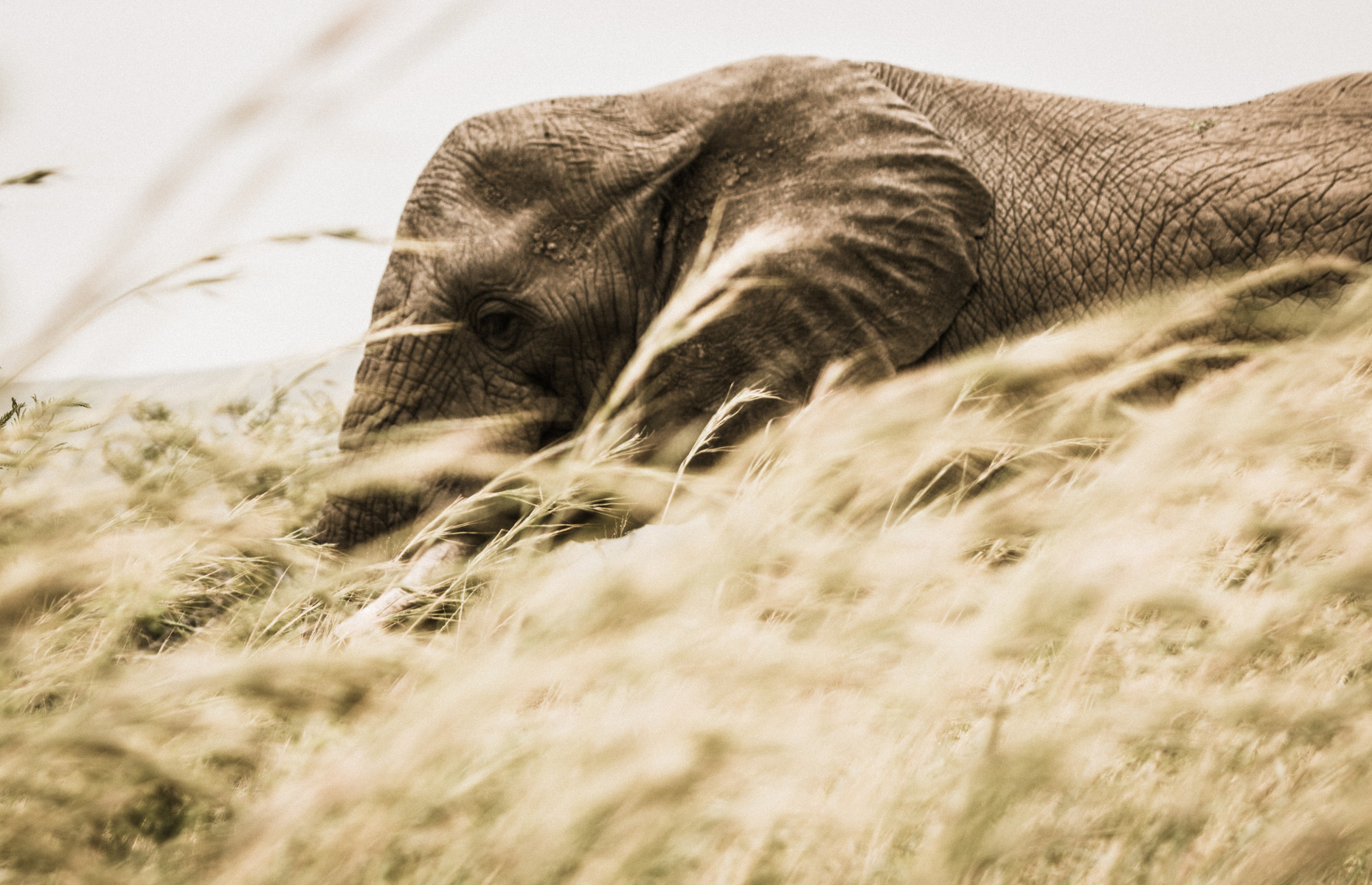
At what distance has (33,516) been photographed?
70 centimetres

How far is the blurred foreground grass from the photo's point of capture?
51 centimetres

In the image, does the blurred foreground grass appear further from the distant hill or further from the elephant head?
the elephant head

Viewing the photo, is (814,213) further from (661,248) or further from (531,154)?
(531,154)

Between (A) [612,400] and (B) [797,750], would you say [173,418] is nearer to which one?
(A) [612,400]

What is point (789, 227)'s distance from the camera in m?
2.47

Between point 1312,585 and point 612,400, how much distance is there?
57 centimetres

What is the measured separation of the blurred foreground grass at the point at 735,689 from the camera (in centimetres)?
51

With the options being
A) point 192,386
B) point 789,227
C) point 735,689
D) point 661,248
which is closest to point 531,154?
point 661,248

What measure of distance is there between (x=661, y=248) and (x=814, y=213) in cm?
46

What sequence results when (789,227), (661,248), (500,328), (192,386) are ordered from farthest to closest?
(661,248) → (500,328) → (789,227) → (192,386)

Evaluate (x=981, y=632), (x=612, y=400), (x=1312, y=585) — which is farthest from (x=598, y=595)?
(x=1312, y=585)

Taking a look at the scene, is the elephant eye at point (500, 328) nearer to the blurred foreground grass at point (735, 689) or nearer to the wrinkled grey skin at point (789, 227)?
the wrinkled grey skin at point (789, 227)

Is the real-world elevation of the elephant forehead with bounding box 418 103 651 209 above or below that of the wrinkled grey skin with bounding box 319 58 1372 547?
above

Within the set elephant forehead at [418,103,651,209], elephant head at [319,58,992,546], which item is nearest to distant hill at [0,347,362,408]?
elephant head at [319,58,992,546]
